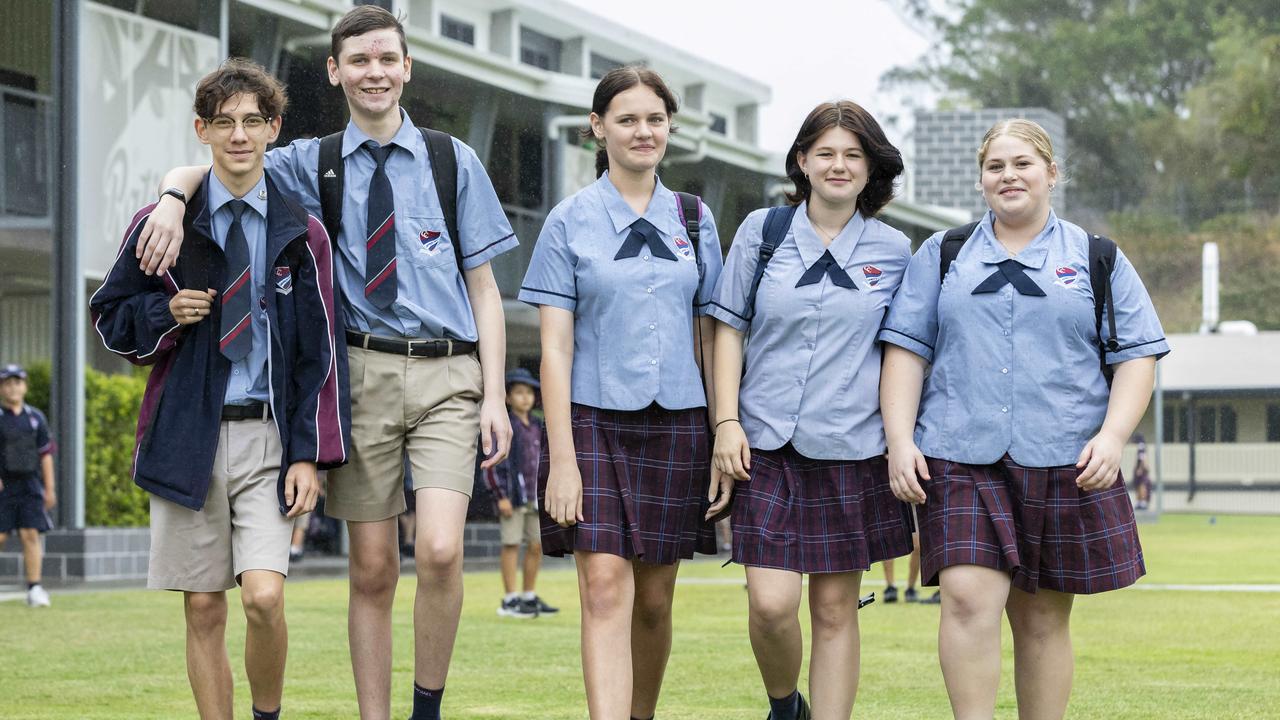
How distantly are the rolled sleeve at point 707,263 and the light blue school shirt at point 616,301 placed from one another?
7 centimetres

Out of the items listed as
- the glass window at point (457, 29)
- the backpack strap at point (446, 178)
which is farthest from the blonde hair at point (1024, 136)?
the glass window at point (457, 29)

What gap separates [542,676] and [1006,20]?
40.7m

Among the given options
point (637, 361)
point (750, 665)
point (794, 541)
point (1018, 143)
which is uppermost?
point (1018, 143)

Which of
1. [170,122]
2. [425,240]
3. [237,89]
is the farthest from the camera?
[170,122]

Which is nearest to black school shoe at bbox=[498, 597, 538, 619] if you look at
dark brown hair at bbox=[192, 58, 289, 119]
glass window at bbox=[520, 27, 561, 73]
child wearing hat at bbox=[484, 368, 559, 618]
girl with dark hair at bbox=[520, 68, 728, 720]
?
child wearing hat at bbox=[484, 368, 559, 618]

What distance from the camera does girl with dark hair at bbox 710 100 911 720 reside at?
5.00 m

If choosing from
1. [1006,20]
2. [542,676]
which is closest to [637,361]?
[542,676]

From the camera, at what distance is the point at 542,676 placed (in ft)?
26.9

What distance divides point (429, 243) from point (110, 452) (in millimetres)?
12224

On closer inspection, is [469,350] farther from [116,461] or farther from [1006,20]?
[1006,20]

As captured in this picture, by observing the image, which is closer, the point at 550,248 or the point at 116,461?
the point at 550,248

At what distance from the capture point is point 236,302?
4.76m

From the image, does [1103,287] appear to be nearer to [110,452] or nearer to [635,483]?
[635,483]

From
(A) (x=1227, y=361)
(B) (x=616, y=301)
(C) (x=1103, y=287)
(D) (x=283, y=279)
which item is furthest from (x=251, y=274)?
(A) (x=1227, y=361)
